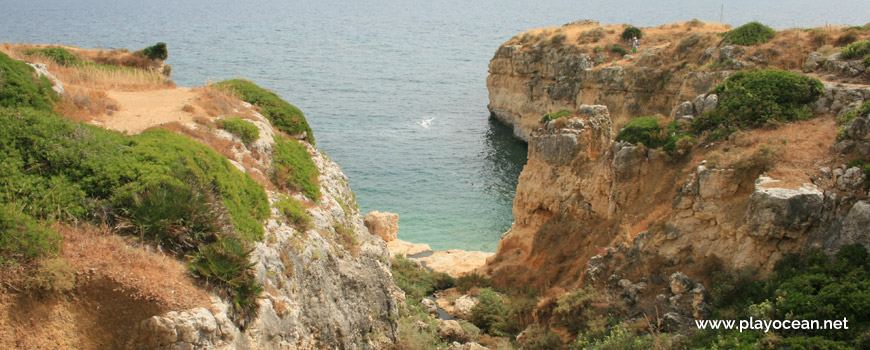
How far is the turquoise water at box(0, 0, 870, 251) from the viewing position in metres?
41.7

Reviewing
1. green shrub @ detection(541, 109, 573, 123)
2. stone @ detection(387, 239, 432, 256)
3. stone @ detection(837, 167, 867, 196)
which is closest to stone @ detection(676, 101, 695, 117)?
green shrub @ detection(541, 109, 573, 123)

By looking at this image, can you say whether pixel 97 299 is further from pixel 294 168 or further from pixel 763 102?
pixel 763 102

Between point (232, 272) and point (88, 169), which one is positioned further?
point (88, 169)

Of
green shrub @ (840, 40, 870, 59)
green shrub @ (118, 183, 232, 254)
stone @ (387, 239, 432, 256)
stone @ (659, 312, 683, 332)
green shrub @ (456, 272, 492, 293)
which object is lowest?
stone @ (387, 239, 432, 256)

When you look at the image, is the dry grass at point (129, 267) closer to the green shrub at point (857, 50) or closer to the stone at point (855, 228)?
the stone at point (855, 228)

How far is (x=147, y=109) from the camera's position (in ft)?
61.6

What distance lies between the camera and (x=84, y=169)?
1080 cm

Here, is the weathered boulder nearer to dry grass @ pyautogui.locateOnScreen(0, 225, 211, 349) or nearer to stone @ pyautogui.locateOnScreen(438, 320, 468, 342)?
stone @ pyautogui.locateOnScreen(438, 320, 468, 342)

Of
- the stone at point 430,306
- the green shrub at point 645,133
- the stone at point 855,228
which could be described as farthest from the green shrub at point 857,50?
the stone at point 430,306

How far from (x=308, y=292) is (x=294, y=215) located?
249 cm

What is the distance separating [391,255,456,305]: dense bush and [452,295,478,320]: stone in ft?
5.36

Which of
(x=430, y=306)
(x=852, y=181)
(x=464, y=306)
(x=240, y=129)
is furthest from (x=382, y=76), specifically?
(x=852, y=181)

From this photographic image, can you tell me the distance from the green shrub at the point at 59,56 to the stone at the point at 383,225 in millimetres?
16770

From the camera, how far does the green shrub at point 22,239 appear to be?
8.34 metres
